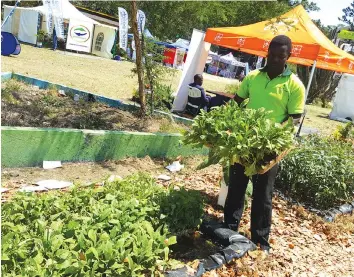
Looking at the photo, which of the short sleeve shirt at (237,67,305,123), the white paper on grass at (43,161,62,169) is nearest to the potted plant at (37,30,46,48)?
the white paper on grass at (43,161,62,169)

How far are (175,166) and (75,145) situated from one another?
160cm

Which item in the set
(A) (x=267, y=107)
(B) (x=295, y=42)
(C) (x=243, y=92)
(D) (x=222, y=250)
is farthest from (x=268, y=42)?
(D) (x=222, y=250)

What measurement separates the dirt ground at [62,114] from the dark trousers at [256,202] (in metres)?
3.50

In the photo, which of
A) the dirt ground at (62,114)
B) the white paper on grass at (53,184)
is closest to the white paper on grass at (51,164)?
the white paper on grass at (53,184)

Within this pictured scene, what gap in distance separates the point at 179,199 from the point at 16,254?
1626 mm

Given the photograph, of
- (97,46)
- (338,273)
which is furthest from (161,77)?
(97,46)

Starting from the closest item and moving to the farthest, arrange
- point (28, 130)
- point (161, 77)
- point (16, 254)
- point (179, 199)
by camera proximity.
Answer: point (16, 254) → point (179, 199) → point (28, 130) → point (161, 77)

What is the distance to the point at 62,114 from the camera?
7102 mm

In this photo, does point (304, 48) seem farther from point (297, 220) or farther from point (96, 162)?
point (96, 162)

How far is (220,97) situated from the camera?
1119cm

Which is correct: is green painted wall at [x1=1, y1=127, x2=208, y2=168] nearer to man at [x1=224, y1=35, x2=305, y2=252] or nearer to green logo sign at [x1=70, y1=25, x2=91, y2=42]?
man at [x1=224, y1=35, x2=305, y2=252]

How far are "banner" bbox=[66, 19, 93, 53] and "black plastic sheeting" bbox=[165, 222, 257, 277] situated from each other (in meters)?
24.6

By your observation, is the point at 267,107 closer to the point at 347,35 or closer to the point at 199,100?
the point at 199,100

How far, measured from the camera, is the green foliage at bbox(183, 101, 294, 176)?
136 inches
